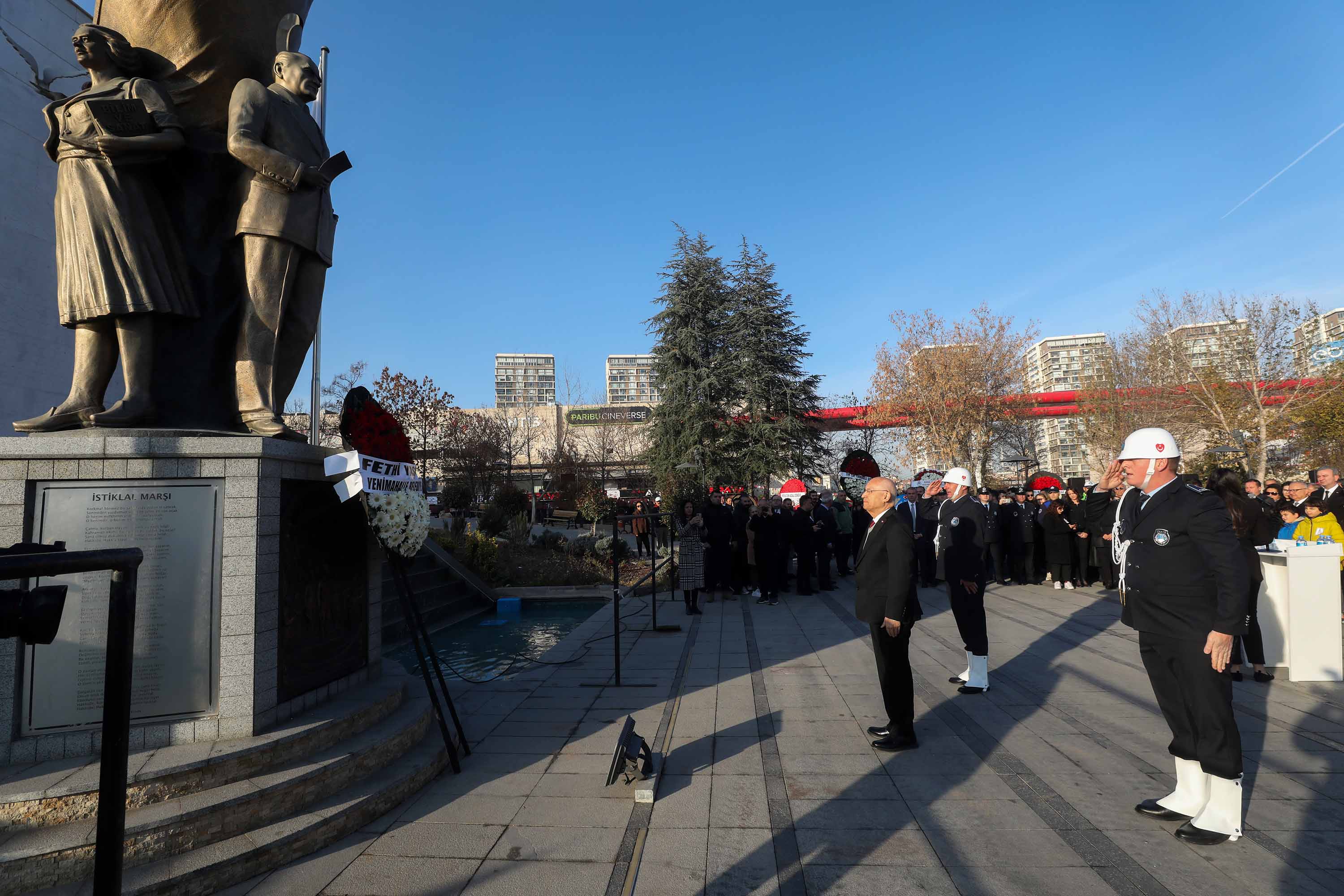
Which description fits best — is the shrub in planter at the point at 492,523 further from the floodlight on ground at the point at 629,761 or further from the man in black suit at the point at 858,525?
the floodlight on ground at the point at 629,761

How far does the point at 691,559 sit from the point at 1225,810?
839cm

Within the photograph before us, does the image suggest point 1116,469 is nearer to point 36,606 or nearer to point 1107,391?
point 36,606

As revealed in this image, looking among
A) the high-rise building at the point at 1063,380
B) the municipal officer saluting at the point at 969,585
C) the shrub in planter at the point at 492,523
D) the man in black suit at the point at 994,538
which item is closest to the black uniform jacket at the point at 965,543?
the municipal officer saluting at the point at 969,585

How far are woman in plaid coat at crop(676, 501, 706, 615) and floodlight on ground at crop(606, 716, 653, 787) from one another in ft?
22.7

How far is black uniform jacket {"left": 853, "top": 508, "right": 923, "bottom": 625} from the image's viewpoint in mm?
4934

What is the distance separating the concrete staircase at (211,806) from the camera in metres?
2.94

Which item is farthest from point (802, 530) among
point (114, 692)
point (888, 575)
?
point (114, 692)

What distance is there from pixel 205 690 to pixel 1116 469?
18.4 ft

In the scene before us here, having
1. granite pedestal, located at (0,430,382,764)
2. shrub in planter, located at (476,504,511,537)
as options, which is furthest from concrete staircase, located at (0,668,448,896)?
shrub in planter, located at (476,504,511,537)

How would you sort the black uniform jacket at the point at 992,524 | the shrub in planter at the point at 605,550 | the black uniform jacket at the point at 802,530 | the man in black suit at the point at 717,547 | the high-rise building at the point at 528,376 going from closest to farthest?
1. the man in black suit at the point at 717,547
2. the black uniform jacket at the point at 802,530
3. the black uniform jacket at the point at 992,524
4. the shrub in planter at the point at 605,550
5. the high-rise building at the point at 528,376

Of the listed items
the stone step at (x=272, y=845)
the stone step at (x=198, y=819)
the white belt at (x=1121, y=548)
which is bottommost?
the stone step at (x=272, y=845)

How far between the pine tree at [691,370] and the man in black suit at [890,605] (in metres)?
21.6

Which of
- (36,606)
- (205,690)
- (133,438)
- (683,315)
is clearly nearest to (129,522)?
(133,438)

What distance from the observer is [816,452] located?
96.8 feet
